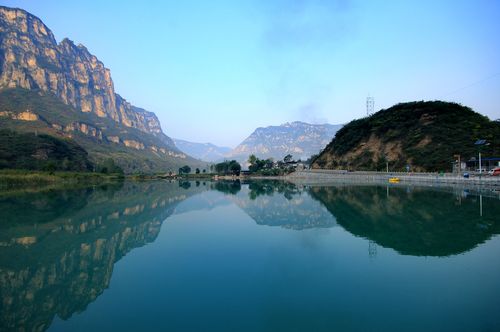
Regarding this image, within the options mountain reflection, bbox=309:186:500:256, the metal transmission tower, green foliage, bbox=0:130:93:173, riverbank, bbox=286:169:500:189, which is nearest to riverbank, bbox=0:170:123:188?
green foliage, bbox=0:130:93:173

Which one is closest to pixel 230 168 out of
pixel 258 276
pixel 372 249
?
pixel 372 249

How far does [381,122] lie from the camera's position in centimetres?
10625

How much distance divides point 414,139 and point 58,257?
90267 mm

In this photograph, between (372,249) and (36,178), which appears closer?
(372,249)

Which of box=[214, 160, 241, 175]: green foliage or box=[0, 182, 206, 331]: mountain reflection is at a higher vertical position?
box=[214, 160, 241, 175]: green foliage

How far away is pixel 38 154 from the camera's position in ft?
380

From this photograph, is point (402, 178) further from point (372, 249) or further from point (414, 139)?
point (372, 249)

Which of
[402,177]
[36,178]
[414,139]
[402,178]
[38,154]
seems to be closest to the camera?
[402,178]

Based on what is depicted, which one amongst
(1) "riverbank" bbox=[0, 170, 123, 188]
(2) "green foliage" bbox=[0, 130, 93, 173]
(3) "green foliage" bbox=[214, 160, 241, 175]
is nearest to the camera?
(1) "riverbank" bbox=[0, 170, 123, 188]

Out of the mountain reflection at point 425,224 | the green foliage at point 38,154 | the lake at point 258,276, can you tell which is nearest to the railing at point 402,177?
the mountain reflection at point 425,224

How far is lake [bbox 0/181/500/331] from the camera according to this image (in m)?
9.09

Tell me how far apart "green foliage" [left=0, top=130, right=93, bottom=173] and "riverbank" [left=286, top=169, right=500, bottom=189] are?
75232 mm

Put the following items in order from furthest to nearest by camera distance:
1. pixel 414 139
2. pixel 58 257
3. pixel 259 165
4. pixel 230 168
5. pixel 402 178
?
pixel 259 165 → pixel 230 168 → pixel 414 139 → pixel 402 178 → pixel 58 257

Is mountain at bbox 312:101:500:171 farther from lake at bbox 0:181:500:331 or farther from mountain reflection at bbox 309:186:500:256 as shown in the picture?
lake at bbox 0:181:500:331
